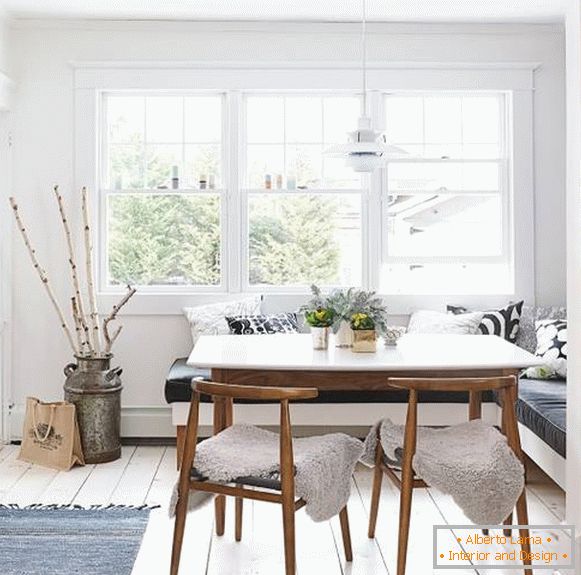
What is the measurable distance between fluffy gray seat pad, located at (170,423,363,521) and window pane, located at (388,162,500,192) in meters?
2.74

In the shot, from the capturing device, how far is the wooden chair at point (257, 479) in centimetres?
287

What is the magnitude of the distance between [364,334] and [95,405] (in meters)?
1.93

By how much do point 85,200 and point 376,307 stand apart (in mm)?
2290

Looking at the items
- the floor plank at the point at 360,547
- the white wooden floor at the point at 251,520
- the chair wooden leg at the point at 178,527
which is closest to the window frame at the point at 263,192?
the white wooden floor at the point at 251,520

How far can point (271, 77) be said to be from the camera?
5.51 metres

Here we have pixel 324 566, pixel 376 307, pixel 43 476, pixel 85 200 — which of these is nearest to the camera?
pixel 324 566

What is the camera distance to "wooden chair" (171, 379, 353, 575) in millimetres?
2867

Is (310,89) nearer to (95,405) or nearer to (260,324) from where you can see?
(260,324)

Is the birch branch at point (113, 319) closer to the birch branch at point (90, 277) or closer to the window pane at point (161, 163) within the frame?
the birch branch at point (90, 277)

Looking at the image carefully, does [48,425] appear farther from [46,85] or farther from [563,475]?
[563,475]

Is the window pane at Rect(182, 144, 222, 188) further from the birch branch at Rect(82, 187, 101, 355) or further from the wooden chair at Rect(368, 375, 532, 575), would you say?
the wooden chair at Rect(368, 375, 532, 575)

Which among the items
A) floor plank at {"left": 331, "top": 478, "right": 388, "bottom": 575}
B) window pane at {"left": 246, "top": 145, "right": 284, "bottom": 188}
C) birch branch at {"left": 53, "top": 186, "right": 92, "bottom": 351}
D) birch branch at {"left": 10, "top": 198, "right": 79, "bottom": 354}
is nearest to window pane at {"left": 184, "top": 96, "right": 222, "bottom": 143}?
window pane at {"left": 246, "top": 145, "right": 284, "bottom": 188}

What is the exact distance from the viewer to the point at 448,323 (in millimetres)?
5211

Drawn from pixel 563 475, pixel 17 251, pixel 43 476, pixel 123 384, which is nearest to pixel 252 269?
pixel 123 384
